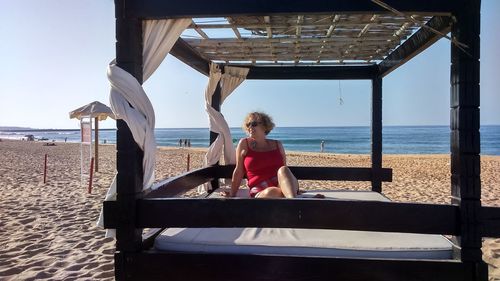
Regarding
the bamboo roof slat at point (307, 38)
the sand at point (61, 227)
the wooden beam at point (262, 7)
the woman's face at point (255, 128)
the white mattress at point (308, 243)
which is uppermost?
the bamboo roof slat at point (307, 38)

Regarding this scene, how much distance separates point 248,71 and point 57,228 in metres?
3.43

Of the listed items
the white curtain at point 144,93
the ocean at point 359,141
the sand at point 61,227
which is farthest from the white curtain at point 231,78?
the ocean at point 359,141

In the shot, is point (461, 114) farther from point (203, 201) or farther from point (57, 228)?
point (57, 228)

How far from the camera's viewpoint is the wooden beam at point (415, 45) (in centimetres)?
284

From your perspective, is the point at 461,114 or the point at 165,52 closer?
the point at 461,114

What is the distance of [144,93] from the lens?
253cm

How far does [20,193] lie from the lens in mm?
8055

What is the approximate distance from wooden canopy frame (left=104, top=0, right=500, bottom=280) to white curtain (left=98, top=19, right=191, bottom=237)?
0.07 meters

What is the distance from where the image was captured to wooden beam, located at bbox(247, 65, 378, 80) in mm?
5645

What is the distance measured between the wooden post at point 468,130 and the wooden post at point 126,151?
78.1 inches

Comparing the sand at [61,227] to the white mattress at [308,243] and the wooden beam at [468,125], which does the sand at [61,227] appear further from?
the wooden beam at [468,125]

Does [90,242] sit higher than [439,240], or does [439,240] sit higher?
[439,240]

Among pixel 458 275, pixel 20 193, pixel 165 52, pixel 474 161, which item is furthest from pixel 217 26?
pixel 20 193

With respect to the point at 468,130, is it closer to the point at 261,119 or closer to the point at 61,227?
the point at 261,119
